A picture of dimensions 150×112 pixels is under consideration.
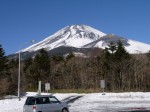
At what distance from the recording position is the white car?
79.7 feet

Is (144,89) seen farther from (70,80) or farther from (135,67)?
(70,80)

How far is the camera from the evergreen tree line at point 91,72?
79.1 m

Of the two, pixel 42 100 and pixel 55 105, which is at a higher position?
pixel 42 100

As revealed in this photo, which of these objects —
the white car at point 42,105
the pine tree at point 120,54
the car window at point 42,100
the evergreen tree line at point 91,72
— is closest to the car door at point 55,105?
the white car at point 42,105

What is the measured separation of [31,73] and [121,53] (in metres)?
23.7

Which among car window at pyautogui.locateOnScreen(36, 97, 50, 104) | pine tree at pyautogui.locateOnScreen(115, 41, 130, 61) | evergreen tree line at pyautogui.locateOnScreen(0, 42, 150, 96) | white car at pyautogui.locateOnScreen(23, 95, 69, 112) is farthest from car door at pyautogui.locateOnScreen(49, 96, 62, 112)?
pine tree at pyautogui.locateOnScreen(115, 41, 130, 61)

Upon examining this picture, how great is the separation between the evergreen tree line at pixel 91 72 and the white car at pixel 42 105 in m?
43.4

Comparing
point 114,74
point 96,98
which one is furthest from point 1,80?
point 114,74

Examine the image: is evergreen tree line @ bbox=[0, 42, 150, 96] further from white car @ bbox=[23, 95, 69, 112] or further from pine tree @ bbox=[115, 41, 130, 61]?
white car @ bbox=[23, 95, 69, 112]

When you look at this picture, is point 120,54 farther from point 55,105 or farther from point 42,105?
point 42,105

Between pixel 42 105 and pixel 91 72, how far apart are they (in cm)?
6192

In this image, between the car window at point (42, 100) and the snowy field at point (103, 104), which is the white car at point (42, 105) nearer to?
the car window at point (42, 100)

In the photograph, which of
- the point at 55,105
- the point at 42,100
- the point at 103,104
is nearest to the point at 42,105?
the point at 42,100

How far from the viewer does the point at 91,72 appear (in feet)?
283
